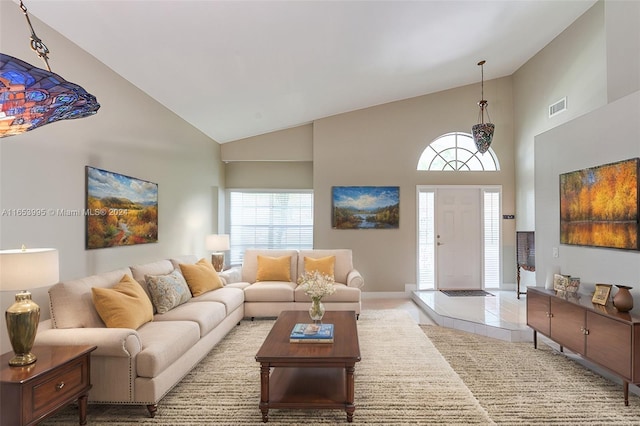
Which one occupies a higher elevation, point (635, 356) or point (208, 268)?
point (208, 268)

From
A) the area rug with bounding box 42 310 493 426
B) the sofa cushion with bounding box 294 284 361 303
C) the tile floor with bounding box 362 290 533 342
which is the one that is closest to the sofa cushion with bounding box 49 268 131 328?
the area rug with bounding box 42 310 493 426

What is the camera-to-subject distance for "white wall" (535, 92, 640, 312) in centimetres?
301

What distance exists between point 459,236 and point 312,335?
4685 millimetres

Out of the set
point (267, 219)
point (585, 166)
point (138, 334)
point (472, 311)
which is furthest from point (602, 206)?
point (267, 219)

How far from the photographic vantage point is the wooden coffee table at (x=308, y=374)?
2.43 meters

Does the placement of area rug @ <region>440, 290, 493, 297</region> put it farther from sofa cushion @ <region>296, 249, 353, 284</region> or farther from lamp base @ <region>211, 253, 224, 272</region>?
lamp base @ <region>211, 253, 224, 272</region>

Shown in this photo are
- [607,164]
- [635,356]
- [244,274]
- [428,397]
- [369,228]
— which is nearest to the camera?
[635,356]

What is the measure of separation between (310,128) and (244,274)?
309 cm

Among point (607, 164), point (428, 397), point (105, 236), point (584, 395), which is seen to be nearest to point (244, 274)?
point (105, 236)

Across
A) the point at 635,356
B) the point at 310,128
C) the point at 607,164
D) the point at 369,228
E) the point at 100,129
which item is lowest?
the point at 635,356

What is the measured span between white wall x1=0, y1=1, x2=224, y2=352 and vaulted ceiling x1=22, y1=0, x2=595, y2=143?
0.60 feet

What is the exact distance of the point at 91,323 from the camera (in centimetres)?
274

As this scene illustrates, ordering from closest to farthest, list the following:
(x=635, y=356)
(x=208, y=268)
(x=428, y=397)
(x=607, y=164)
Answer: (x=635, y=356)
(x=428, y=397)
(x=607, y=164)
(x=208, y=268)

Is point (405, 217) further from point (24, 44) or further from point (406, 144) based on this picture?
point (24, 44)
